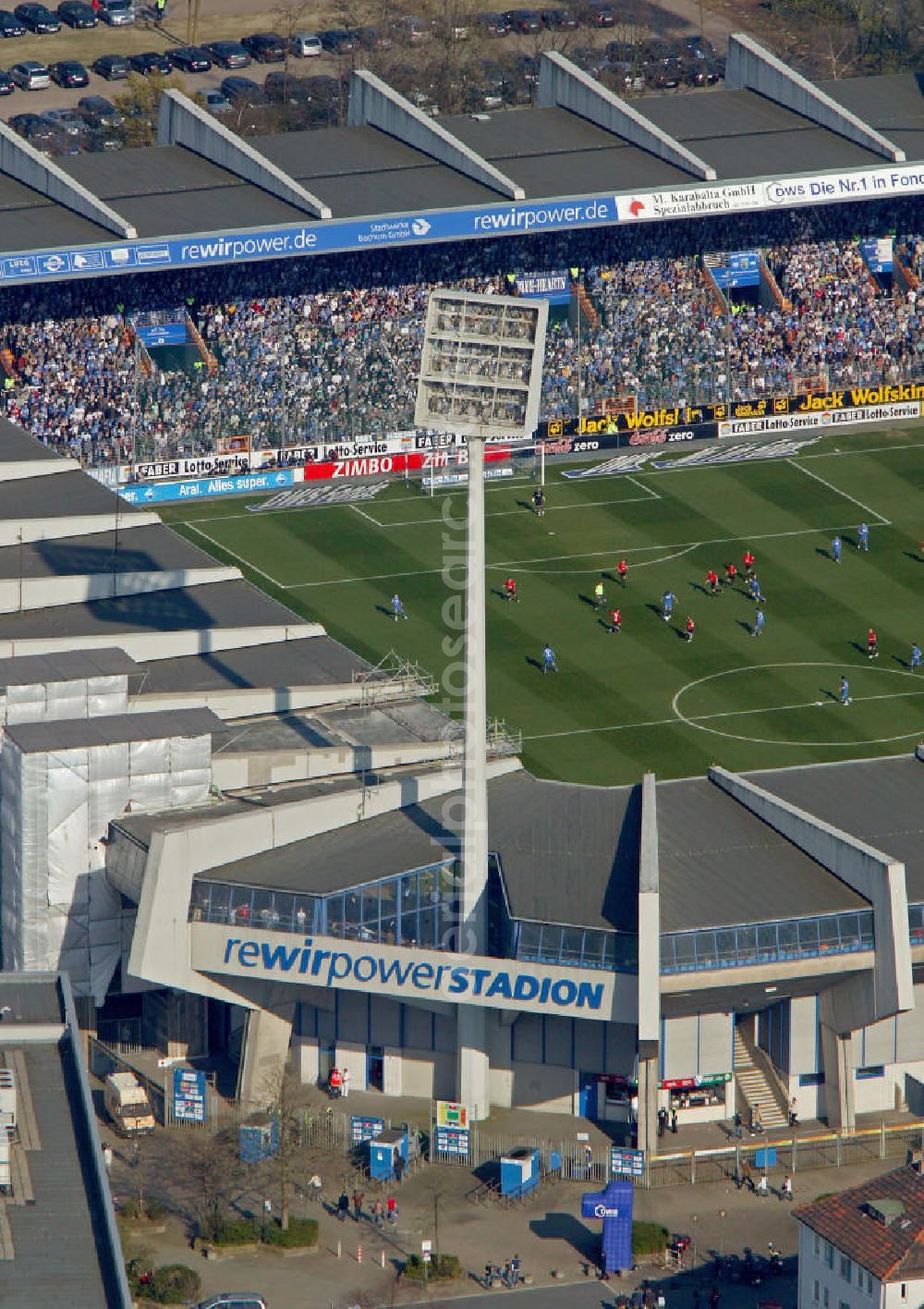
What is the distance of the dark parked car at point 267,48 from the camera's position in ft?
592

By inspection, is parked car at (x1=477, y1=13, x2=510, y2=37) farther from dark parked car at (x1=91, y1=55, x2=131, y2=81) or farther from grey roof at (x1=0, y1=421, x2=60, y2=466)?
grey roof at (x1=0, y1=421, x2=60, y2=466)

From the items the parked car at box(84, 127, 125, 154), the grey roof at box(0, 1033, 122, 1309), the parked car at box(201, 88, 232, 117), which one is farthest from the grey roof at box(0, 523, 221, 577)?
the parked car at box(201, 88, 232, 117)

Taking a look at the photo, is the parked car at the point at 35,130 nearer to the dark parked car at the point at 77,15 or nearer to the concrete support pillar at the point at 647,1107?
A: the dark parked car at the point at 77,15

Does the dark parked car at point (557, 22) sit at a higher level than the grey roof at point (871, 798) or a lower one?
lower

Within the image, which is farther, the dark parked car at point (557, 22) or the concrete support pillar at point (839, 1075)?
the dark parked car at point (557, 22)

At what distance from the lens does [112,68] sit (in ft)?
577

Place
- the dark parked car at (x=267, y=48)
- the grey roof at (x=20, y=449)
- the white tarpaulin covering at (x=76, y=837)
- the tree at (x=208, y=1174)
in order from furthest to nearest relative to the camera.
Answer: the dark parked car at (x=267, y=48) < the grey roof at (x=20, y=449) < the white tarpaulin covering at (x=76, y=837) < the tree at (x=208, y=1174)

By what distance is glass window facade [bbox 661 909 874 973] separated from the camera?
84.3m

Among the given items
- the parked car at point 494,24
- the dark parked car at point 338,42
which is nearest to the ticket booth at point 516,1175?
the dark parked car at point 338,42

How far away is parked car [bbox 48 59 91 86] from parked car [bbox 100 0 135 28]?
8.60 metres

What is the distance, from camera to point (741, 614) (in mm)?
124250

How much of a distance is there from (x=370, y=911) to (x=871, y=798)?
1634 cm

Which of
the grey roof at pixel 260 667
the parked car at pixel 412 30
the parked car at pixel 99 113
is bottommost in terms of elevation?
the parked car at pixel 99 113

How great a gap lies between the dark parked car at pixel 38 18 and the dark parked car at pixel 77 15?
2.48 feet
